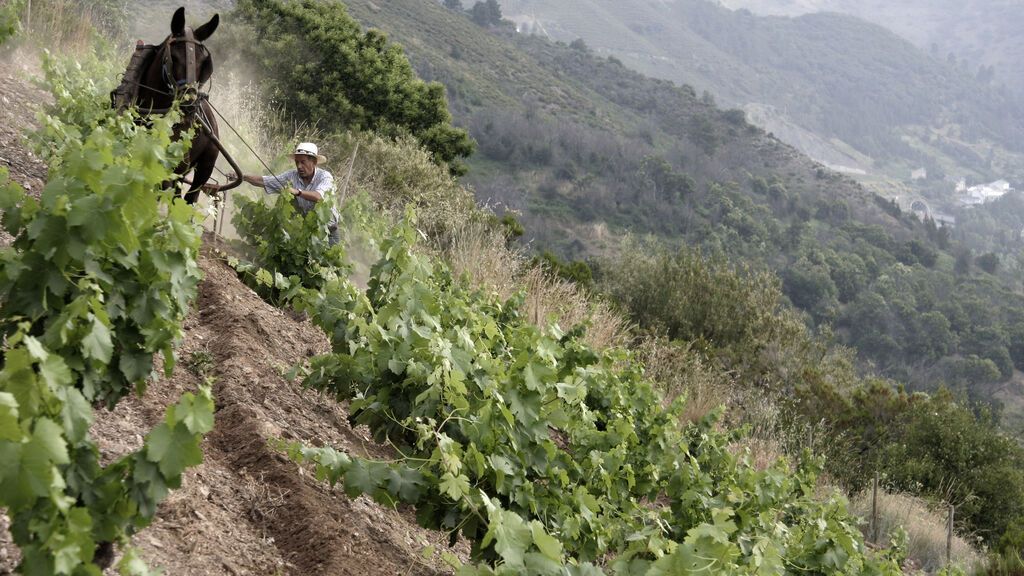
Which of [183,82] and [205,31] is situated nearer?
[183,82]

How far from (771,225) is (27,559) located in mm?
59648

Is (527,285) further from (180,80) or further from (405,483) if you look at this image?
(405,483)

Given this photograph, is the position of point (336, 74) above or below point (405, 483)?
below

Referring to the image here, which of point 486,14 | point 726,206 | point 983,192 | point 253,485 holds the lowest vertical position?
point 983,192

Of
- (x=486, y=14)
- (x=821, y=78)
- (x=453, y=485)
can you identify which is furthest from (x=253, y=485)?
(x=821, y=78)

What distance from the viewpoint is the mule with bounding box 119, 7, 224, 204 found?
6207 millimetres

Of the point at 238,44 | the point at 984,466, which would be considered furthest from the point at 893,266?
the point at 238,44

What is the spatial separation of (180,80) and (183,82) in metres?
0.04

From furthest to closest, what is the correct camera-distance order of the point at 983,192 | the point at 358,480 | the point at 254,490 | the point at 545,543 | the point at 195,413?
1. the point at 983,192
2. the point at 254,490
3. the point at 358,480
4. the point at 545,543
5. the point at 195,413

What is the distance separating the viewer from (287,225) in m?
6.46

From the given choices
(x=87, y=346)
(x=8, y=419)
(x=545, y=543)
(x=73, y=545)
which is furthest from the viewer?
(x=545, y=543)

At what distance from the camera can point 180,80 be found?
620 cm

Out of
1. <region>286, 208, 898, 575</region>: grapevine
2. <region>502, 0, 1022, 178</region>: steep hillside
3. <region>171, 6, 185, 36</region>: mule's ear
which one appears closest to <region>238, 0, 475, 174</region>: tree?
<region>171, 6, 185, 36</region>: mule's ear

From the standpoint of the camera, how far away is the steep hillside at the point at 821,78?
506 ft
